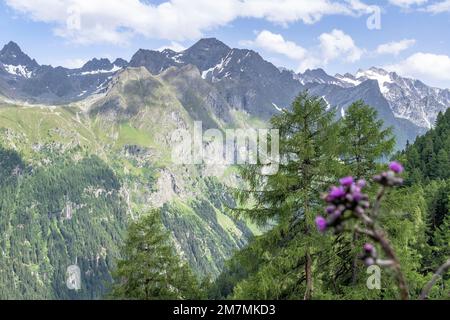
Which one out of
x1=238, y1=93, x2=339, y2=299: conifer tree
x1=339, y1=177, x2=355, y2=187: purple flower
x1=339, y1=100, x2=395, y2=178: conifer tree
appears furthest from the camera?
x1=339, y1=100, x2=395, y2=178: conifer tree

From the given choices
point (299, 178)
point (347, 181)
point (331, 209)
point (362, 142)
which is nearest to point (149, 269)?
point (299, 178)

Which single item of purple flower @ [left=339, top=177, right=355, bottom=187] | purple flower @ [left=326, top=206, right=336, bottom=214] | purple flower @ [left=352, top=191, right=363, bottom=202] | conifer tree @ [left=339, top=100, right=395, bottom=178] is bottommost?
purple flower @ [left=326, top=206, right=336, bottom=214]

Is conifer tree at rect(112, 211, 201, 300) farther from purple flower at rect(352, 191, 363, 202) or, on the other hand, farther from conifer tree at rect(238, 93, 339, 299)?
purple flower at rect(352, 191, 363, 202)

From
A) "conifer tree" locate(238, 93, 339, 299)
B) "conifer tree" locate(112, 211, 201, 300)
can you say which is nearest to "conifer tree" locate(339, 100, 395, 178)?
"conifer tree" locate(238, 93, 339, 299)

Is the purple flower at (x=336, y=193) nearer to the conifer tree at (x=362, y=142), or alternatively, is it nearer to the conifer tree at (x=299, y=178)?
the conifer tree at (x=299, y=178)

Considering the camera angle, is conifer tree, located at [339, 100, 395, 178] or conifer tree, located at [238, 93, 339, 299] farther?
conifer tree, located at [339, 100, 395, 178]

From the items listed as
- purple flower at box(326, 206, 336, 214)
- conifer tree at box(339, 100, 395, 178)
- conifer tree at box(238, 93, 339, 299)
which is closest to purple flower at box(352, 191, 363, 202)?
purple flower at box(326, 206, 336, 214)

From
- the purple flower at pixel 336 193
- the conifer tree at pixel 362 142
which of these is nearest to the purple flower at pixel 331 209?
the purple flower at pixel 336 193

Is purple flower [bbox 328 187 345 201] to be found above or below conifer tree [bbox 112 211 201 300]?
above

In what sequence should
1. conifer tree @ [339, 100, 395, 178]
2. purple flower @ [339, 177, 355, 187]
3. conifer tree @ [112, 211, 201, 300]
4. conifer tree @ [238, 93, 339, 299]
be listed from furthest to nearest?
conifer tree @ [112, 211, 201, 300] < conifer tree @ [339, 100, 395, 178] < conifer tree @ [238, 93, 339, 299] < purple flower @ [339, 177, 355, 187]

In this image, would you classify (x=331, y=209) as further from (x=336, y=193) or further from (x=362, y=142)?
(x=362, y=142)

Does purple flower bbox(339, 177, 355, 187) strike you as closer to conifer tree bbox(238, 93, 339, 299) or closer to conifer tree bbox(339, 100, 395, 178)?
conifer tree bbox(238, 93, 339, 299)
